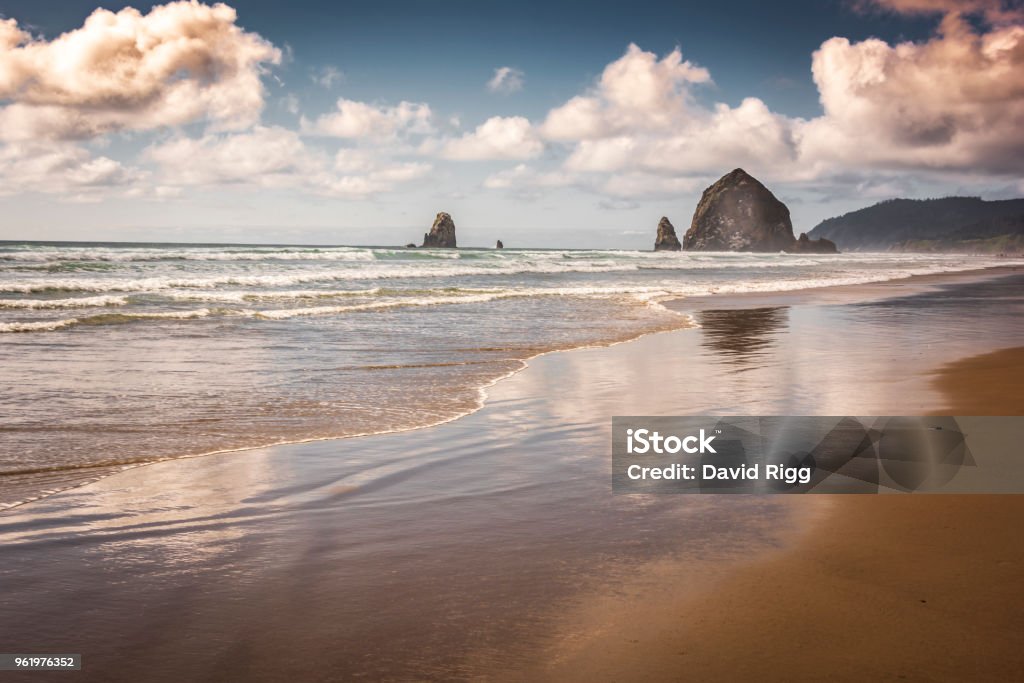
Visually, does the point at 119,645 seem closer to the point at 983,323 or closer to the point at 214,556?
the point at 214,556

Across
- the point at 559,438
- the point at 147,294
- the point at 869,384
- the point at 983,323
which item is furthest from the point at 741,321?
the point at 147,294

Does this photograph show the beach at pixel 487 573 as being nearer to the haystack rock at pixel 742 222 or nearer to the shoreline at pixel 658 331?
the shoreline at pixel 658 331

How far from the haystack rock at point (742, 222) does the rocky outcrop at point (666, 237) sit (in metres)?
7.87

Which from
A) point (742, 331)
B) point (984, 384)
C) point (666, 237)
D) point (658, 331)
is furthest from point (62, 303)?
point (666, 237)

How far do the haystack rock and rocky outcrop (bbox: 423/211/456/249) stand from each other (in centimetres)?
7201

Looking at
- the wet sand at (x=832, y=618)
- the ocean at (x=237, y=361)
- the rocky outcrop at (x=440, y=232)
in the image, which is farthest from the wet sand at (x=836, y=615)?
the rocky outcrop at (x=440, y=232)

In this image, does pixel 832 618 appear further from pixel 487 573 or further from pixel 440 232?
pixel 440 232

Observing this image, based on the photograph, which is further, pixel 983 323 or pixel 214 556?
pixel 983 323

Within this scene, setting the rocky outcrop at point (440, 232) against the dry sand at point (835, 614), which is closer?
the dry sand at point (835, 614)

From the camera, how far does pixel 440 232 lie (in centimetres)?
14912

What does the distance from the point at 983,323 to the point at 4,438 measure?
679 inches

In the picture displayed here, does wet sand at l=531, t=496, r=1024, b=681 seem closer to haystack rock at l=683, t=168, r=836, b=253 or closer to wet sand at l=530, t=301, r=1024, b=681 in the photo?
wet sand at l=530, t=301, r=1024, b=681

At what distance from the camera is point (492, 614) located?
298 cm

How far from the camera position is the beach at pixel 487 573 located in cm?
267
